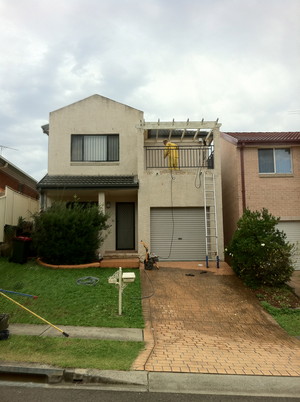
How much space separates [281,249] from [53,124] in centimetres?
1123

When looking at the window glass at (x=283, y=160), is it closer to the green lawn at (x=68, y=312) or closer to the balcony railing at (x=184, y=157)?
the balcony railing at (x=184, y=157)

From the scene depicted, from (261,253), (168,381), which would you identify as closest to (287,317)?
(261,253)

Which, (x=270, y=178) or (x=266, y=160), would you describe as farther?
(x=266, y=160)

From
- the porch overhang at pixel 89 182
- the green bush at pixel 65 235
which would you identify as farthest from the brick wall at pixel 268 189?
the green bush at pixel 65 235

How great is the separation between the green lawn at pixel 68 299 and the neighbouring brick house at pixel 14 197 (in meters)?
2.57

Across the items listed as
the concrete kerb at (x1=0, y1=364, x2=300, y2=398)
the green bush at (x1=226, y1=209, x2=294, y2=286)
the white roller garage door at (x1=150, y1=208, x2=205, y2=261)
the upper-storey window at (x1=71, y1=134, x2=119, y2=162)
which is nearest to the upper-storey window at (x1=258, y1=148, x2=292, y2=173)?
the white roller garage door at (x1=150, y1=208, x2=205, y2=261)

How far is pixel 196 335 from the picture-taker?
6.35m

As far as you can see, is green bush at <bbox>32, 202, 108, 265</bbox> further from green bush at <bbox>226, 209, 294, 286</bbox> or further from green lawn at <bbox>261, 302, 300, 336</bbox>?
green lawn at <bbox>261, 302, 300, 336</bbox>

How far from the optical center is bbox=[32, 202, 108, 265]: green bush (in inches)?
426

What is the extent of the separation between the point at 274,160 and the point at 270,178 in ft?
2.73

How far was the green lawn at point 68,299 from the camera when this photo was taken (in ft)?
22.6

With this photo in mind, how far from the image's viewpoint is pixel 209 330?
21.8 ft

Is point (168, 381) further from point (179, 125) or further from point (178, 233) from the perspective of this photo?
point (179, 125)

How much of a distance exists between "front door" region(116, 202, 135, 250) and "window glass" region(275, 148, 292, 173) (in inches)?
263
